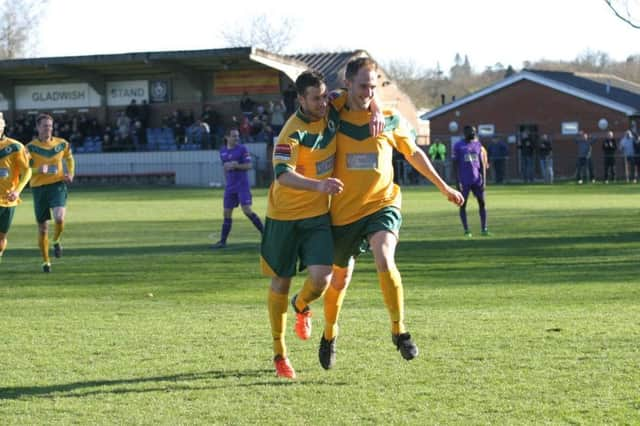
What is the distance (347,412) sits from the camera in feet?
20.3

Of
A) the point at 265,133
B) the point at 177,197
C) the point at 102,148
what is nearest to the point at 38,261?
the point at 177,197

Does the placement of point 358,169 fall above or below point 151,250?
above

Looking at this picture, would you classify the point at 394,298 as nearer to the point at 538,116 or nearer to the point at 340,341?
the point at 340,341

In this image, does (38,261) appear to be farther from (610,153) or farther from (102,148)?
(102,148)

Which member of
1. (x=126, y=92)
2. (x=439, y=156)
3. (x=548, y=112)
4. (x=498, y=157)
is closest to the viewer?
(x=498, y=157)

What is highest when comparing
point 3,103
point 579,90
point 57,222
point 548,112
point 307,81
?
point 3,103

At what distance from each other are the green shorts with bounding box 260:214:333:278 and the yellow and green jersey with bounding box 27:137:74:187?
9.04 metres

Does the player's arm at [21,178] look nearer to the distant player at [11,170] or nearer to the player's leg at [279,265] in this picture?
the distant player at [11,170]

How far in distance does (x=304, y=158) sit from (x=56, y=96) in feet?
164

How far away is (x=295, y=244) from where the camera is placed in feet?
24.3

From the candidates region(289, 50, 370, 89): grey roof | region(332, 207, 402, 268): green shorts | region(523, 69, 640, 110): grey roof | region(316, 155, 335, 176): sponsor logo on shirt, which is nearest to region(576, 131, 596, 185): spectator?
region(523, 69, 640, 110): grey roof

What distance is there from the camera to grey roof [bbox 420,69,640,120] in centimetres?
5066

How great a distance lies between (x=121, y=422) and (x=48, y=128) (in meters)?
9.85

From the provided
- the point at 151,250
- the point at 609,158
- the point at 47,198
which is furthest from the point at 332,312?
the point at 609,158
